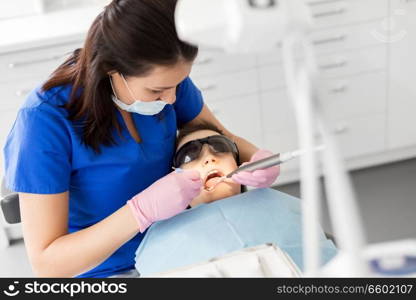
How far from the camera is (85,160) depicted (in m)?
1.33

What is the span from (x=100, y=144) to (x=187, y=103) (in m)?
0.38

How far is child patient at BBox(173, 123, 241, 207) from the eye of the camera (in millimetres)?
1552

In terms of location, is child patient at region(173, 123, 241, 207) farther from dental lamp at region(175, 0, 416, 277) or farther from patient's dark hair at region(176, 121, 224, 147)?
dental lamp at region(175, 0, 416, 277)

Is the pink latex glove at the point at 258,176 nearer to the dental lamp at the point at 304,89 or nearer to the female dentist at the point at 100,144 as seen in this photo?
the female dentist at the point at 100,144

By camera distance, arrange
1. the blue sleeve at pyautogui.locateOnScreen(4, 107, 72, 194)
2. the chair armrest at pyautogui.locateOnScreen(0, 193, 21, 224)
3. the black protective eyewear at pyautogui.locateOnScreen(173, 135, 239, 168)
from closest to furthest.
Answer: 1. the blue sleeve at pyautogui.locateOnScreen(4, 107, 72, 194)
2. the chair armrest at pyautogui.locateOnScreen(0, 193, 21, 224)
3. the black protective eyewear at pyautogui.locateOnScreen(173, 135, 239, 168)

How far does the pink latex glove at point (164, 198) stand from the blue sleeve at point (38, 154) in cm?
18

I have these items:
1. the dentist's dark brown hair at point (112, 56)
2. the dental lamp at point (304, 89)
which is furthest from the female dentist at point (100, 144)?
the dental lamp at point (304, 89)

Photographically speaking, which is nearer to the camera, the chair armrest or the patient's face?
the chair armrest

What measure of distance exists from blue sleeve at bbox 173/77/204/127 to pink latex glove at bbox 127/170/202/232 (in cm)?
30

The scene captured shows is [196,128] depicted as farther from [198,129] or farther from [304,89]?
[304,89]

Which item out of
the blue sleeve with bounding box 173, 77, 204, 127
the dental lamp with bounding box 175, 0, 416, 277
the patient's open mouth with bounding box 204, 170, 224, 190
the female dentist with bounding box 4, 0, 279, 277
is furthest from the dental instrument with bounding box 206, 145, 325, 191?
the dental lamp with bounding box 175, 0, 416, 277

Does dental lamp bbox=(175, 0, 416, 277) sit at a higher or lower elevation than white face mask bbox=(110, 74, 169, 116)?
higher

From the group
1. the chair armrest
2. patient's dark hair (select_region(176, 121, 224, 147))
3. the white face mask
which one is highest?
the white face mask

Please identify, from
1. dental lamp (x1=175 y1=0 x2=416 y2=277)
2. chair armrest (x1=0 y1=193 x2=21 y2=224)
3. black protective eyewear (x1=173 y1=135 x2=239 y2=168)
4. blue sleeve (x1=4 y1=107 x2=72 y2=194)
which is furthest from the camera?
black protective eyewear (x1=173 y1=135 x2=239 y2=168)
